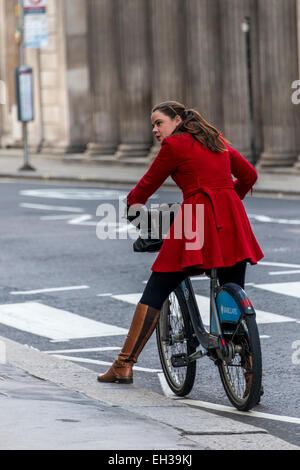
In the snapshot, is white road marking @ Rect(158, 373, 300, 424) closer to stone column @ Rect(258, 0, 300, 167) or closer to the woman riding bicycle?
the woman riding bicycle

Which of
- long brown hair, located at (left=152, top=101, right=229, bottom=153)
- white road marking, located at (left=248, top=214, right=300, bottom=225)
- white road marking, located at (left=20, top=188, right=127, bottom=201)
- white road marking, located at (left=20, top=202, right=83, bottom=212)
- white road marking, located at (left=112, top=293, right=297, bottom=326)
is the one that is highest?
long brown hair, located at (left=152, top=101, right=229, bottom=153)

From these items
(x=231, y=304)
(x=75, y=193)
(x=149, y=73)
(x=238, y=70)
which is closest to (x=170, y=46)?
(x=149, y=73)

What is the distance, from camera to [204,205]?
684 centimetres

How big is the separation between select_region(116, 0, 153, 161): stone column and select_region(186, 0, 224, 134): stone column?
3.24 m

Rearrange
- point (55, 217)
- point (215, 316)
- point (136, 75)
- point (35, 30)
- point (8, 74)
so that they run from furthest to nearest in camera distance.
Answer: point (8, 74) < point (136, 75) < point (35, 30) < point (55, 217) < point (215, 316)

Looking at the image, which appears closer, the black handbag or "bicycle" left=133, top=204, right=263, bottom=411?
"bicycle" left=133, top=204, right=263, bottom=411

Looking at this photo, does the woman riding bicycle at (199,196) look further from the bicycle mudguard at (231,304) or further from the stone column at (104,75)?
the stone column at (104,75)

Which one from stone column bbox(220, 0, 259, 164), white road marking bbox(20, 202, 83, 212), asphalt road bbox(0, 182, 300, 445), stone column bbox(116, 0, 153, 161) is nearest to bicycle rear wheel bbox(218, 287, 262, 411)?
asphalt road bbox(0, 182, 300, 445)

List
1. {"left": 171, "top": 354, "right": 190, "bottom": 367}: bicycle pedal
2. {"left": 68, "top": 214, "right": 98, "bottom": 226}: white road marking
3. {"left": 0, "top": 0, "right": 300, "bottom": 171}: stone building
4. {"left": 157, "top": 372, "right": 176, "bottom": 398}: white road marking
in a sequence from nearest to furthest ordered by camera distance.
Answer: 1. {"left": 171, "top": 354, "right": 190, "bottom": 367}: bicycle pedal
2. {"left": 157, "top": 372, "right": 176, "bottom": 398}: white road marking
3. {"left": 68, "top": 214, "right": 98, "bottom": 226}: white road marking
4. {"left": 0, "top": 0, "right": 300, "bottom": 171}: stone building

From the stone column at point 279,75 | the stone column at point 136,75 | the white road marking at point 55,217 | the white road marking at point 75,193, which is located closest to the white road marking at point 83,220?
the white road marking at point 55,217

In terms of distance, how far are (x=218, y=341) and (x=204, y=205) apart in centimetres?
76

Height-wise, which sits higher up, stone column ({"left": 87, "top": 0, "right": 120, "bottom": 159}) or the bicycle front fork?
stone column ({"left": 87, "top": 0, "right": 120, "bottom": 159})

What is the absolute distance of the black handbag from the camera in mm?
6977

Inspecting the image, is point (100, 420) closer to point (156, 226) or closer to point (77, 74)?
point (156, 226)
